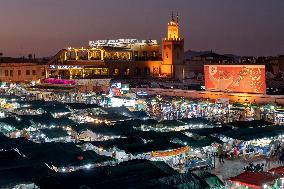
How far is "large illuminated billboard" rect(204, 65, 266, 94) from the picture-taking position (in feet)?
85.1

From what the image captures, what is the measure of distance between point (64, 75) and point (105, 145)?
2834cm

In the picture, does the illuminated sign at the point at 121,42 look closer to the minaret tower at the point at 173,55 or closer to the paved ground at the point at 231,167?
the minaret tower at the point at 173,55

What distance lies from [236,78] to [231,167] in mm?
11870

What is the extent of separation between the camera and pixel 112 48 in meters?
47.5

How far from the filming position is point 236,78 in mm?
27016

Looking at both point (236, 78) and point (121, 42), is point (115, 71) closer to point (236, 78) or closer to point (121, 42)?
point (121, 42)

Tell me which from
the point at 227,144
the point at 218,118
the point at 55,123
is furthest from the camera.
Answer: the point at 218,118

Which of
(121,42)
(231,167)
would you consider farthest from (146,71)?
(231,167)

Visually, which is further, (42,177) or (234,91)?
(234,91)

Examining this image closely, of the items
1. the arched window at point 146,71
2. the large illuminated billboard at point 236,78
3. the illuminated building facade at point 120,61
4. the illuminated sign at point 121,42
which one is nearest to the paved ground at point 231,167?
the large illuminated billboard at point 236,78

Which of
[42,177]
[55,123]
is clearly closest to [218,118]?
[55,123]

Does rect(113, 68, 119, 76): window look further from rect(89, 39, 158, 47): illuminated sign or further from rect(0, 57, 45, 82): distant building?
rect(0, 57, 45, 82): distant building

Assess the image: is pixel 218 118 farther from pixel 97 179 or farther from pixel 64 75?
pixel 64 75

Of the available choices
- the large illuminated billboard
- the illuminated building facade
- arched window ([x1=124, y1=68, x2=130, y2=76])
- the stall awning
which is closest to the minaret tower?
the illuminated building facade
